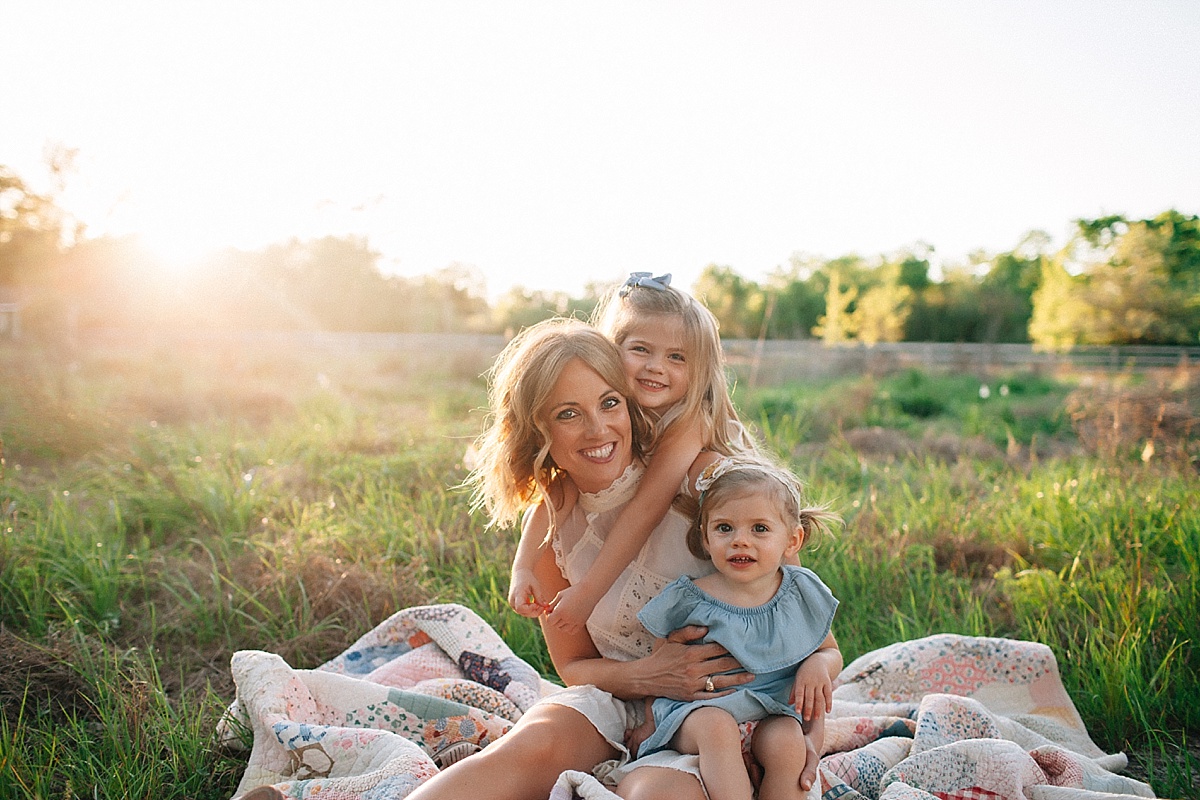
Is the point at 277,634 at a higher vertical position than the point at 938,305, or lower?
lower

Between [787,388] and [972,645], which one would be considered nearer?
[972,645]

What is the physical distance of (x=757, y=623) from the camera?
2225 millimetres

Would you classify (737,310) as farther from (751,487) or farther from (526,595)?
(751,487)

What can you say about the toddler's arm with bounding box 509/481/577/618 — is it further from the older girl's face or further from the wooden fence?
the wooden fence

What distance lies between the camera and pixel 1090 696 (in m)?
3.21

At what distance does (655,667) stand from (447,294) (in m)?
31.1

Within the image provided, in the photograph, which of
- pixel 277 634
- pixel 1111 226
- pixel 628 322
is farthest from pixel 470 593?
pixel 1111 226

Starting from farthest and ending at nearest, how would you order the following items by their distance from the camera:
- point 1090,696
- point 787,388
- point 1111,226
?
point 1111,226
point 787,388
point 1090,696

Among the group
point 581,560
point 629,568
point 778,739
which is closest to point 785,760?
point 778,739

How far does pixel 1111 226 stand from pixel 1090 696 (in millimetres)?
25046

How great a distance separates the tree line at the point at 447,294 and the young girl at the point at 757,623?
24.0 feet

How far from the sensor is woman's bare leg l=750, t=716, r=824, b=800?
205 centimetres

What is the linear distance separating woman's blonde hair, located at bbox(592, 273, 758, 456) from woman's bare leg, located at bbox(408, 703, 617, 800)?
87 centimetres

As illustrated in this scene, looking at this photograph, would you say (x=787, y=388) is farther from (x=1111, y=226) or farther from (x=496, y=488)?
(x=1111, y=226)
